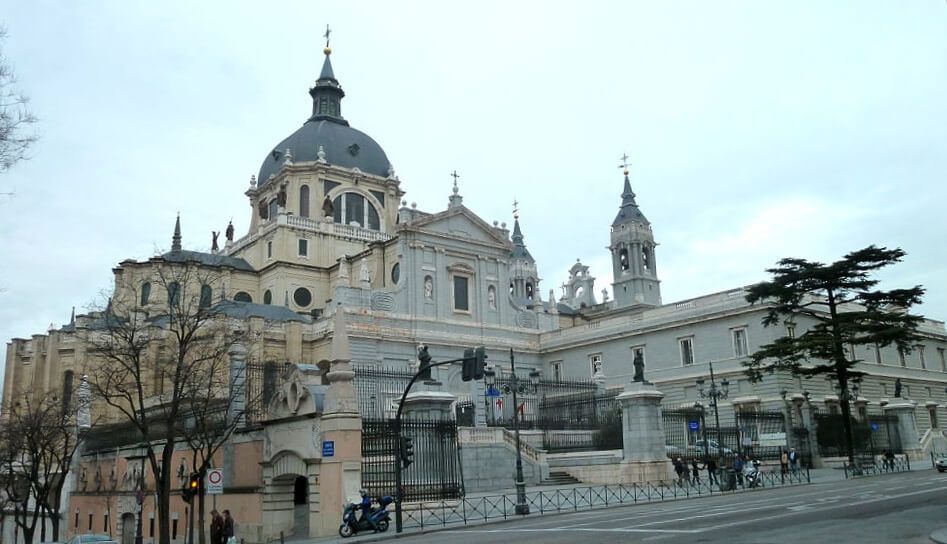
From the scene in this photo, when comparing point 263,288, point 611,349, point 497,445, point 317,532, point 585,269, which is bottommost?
point 317,532

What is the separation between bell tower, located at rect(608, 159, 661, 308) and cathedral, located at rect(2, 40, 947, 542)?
341cm

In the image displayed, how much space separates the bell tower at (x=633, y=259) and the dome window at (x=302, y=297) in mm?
32724

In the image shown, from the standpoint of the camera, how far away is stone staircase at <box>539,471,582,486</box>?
109ft

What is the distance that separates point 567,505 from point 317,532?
8.25 metres

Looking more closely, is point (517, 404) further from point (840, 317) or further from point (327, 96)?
point (327, 96)

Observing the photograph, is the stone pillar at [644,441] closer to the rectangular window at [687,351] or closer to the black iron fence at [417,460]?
the black iron fence at [417,460]

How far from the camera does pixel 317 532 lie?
21703 millimetres

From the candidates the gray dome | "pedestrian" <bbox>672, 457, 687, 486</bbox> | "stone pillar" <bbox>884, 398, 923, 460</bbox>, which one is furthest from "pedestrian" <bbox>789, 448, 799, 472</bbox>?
the gray dome

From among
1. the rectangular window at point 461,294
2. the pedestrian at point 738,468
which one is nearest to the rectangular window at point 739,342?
the pedestrian at point 738,468

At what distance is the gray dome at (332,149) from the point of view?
73062mm

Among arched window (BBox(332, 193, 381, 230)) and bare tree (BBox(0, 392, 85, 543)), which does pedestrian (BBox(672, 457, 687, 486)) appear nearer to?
bare tree (BBox(0, 392, 85, 543))

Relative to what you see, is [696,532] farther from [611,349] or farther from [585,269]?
[585,269]

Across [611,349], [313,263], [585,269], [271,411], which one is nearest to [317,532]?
[271,411]

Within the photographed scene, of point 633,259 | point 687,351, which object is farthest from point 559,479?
point 633,259
